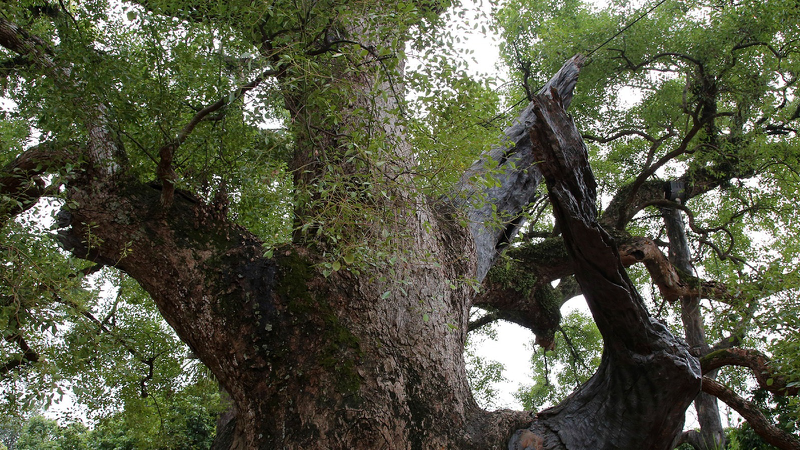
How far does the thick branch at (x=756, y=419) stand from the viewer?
14.4ft

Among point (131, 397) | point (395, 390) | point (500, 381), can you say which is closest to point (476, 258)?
point (395, 390)

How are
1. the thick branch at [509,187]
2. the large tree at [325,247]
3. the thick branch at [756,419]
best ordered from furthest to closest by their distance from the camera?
1. the thick branch at [509,187]
2. the thick branch at [756,419]
3. the large tree at [325,247]

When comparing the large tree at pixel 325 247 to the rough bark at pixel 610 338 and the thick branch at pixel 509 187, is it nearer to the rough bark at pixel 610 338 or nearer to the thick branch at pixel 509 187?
the rough bark at pixel 610 338

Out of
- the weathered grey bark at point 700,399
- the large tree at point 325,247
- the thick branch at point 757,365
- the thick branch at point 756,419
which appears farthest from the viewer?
→ the weathered grey bark at point 700,399

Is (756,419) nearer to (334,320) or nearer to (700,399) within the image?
(700,399)

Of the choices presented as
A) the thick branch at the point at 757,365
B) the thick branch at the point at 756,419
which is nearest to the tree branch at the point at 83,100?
the thick branch at the point at 756,419

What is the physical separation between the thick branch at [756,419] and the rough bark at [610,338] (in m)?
1.64

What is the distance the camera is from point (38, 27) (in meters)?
5.73

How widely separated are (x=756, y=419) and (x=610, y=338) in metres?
2.28

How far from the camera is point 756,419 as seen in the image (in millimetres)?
4492

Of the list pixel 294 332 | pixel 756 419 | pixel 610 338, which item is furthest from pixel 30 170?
pixel 756 419

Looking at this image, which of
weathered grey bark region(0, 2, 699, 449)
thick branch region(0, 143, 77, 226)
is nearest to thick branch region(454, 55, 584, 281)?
weathered grey bark region(0, 2, 699, 449)

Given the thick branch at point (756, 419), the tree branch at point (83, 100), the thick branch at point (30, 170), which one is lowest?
the thick branch at point (756, 419)

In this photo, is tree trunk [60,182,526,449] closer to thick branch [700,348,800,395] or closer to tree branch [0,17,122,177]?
tree branch [0,17,122,177]
